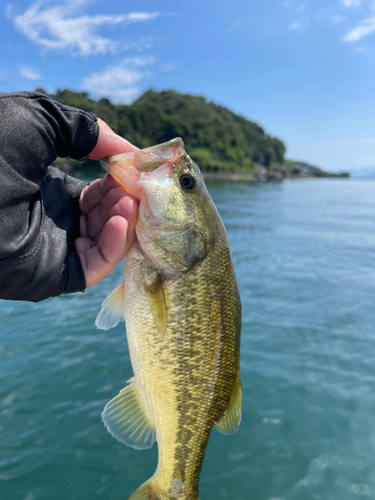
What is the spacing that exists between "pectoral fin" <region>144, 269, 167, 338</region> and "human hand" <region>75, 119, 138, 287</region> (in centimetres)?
31

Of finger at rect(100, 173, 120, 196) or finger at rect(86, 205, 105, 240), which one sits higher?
finger at rect(100, 173, 120, 196)

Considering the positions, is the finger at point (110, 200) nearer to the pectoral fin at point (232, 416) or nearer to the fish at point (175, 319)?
the fish at point (175, 319)

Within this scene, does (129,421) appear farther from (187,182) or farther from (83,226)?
(187,182)

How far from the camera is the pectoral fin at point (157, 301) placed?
250cm

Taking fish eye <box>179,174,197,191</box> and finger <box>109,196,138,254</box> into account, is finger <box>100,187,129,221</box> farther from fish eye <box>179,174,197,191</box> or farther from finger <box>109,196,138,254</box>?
fish eye <box>179,174,197,191</box>

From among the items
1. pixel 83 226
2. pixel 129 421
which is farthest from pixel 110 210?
pixel 129 421

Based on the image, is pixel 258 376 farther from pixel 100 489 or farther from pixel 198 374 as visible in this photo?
pixel 198 374

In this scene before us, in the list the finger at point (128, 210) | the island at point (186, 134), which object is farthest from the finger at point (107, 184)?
the island at point (186, 134)

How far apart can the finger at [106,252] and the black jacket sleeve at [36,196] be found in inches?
2.8

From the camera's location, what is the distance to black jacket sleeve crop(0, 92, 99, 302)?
218 centimetres

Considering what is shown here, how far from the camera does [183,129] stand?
379 feet

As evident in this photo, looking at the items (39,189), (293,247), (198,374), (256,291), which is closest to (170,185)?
(39,189)

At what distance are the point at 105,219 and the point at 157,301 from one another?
87 cm

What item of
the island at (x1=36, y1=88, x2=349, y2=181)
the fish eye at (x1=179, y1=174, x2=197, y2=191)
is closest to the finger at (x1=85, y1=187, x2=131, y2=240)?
the fish eye at (x1=179, y1=174, x2=197, y2=191)
